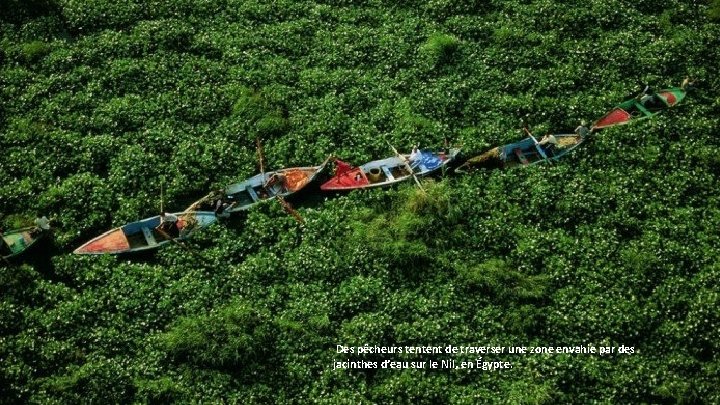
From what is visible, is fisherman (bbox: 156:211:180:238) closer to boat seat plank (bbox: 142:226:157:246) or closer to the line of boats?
the line of boats

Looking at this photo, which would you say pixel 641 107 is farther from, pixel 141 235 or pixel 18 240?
pixel 18 240

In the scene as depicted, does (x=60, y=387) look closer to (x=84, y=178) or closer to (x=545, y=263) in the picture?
(x=84, y=178)

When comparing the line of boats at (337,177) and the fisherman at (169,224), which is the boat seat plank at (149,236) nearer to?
the line of boats at (337,177)

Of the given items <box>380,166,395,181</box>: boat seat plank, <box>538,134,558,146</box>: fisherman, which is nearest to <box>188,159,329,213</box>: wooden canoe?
<box>380,166,395,181</box>: boat seat plank

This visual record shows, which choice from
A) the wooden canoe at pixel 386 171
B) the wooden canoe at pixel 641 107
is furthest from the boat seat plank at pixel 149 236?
the wooden canoe at pixel 641 107

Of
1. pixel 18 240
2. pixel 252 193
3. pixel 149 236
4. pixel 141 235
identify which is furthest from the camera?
pixel 252 193

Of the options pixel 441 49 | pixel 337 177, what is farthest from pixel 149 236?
pixel 441 49
